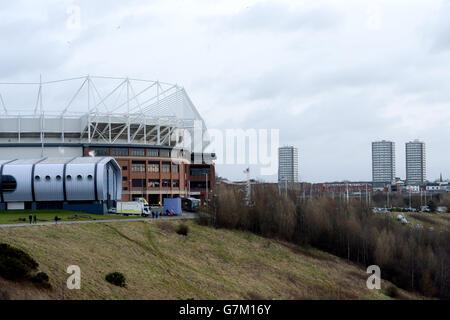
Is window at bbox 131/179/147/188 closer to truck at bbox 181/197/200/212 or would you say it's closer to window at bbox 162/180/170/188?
window at bbox 162/180/170/188

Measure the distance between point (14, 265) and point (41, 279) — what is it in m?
1.88

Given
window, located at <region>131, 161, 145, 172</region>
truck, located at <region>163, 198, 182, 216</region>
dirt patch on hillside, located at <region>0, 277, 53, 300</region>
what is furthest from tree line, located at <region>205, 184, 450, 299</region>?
dirt patch on hillside, located at <region>0, 277, 53, 300</region>

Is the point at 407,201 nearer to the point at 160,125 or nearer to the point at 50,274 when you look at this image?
the point at 160,125

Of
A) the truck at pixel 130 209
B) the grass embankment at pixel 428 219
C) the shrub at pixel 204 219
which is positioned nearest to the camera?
the shrub at pixel 204 219

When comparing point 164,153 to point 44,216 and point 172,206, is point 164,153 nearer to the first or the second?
point 172,206

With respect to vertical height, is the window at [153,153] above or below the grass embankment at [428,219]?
above

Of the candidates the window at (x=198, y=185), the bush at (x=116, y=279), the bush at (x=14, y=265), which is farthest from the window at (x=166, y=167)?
the bush at (x=14, y=265)

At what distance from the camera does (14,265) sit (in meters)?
31.1

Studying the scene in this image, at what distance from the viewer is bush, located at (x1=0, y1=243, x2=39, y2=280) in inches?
1208

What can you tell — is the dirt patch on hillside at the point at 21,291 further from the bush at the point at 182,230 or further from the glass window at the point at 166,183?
the glass window at the point at 166,183

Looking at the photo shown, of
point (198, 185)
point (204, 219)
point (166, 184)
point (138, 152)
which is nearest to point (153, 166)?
point (138, 152)

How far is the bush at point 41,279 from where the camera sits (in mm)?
31453
